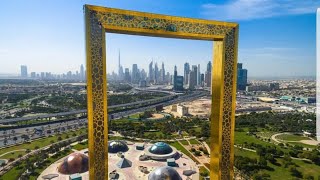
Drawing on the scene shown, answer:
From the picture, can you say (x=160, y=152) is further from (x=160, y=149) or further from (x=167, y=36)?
(x=167, y=36)

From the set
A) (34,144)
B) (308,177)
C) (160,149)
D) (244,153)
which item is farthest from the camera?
(34,144)

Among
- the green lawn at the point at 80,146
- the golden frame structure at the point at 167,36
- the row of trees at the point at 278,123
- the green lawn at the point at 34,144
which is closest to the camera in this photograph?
the golden frame structure at the point at 167,36

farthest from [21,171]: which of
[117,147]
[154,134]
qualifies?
[154,134]

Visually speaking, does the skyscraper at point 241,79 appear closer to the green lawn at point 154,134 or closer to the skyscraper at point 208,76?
the skyscraper at point 208,76

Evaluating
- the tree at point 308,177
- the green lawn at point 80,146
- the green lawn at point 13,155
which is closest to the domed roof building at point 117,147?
the green lawn at point 80,146

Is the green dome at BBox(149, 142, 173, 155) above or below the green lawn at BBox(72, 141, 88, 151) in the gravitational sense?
above

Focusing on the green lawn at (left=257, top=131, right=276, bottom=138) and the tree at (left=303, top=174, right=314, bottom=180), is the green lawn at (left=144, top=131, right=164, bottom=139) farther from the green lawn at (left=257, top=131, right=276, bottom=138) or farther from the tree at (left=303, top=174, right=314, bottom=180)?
the tree at (left=303, top=174, right=314, bottom=180)

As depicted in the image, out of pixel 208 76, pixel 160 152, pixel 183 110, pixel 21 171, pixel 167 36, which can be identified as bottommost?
pixel 21 171

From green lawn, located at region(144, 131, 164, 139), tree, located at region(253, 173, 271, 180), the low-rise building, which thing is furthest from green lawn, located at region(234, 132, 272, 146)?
the low-rise building

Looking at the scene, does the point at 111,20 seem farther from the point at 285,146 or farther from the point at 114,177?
the point at 285,146
